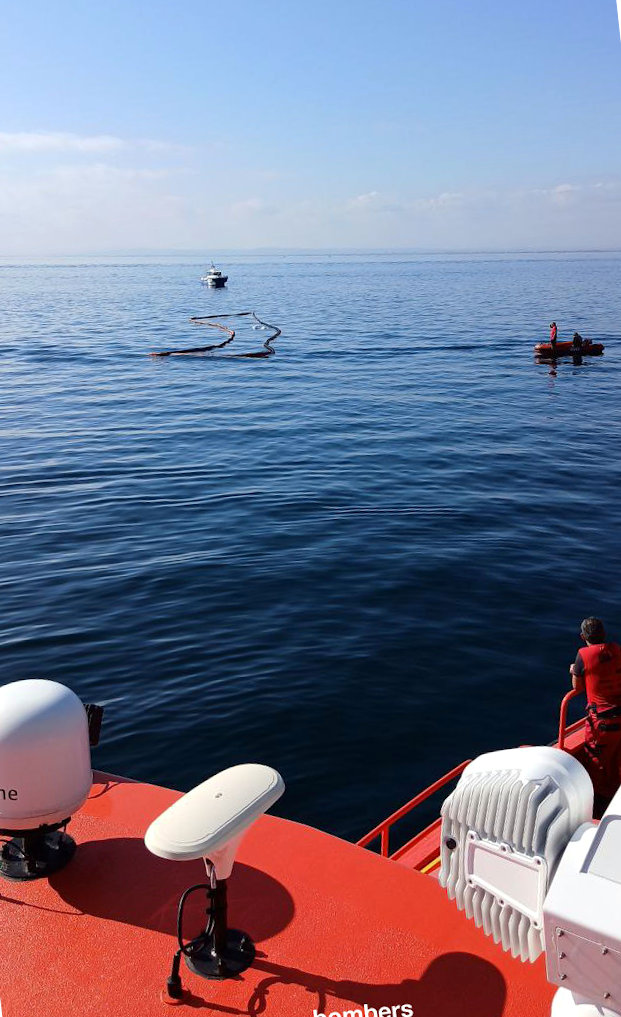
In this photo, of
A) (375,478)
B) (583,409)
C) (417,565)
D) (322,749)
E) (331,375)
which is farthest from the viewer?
(331,375)

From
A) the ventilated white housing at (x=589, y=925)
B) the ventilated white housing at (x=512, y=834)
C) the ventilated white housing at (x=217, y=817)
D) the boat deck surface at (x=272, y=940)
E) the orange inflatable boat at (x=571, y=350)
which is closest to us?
the ventilated white housing at (x=589, y=925)

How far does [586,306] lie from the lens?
351ft

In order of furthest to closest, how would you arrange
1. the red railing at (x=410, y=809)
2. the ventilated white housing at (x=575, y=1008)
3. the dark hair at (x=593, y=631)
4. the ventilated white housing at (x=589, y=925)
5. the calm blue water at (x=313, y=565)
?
1. the calm blue water at (x=313, y=565)
2. the dark hair at (x=593, y=631)
3. the red railing at (x=410, y=809)
4. the ventilated white housing at (x=575, y=1008)
5. the ventilated white housing at (x=589, y=925)

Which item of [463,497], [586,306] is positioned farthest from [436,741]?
[586,306]

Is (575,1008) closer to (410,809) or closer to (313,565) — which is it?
(410,809)

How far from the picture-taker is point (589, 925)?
3.74 meters

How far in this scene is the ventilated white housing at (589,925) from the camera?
3.73m

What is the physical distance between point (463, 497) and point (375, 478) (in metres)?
3.89

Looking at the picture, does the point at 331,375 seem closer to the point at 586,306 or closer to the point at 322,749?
the point at 322,749

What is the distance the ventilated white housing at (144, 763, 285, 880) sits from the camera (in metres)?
5.43

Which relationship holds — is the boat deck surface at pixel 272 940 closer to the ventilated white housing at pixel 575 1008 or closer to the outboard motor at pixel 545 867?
the outboard motor at pixel 545 867

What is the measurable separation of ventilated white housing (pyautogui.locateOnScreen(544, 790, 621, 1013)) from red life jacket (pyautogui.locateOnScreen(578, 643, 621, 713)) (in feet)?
15.1

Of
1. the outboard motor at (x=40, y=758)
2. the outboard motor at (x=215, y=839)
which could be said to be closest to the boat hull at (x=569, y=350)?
the outboard motor at (x=40, y=758)

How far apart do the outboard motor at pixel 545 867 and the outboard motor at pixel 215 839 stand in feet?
5.00
